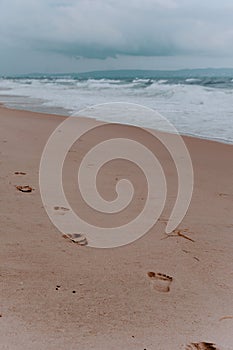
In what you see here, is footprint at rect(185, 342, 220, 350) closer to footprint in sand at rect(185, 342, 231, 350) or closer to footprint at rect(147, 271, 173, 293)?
footprint in sand at rect(185, 342, 231, 350)

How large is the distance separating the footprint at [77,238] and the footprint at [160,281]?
1.67ft

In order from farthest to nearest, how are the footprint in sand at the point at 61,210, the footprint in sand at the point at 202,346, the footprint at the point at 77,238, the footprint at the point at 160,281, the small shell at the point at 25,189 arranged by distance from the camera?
1. the small shell at the point at 25,189
2. the footprint in sand at the point at 61,210
3. the footprint at the point at 77,238
4. the footprint at the point at 160,281
5. the footprint in sand at the point at 202,346

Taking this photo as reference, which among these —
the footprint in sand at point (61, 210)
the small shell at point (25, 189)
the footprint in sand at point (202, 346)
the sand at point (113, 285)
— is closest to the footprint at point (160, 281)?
the sand at point (113, 285)

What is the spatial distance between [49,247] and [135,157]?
9.26 ft

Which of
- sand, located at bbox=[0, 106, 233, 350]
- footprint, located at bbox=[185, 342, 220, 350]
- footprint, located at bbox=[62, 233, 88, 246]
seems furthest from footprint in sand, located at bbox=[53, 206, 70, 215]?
footprint, located at bbox=[185, 342, 220, 350]

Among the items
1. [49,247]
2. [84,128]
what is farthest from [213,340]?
[84,128]

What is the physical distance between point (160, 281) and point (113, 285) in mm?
264

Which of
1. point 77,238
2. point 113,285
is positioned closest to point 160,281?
point 113,285

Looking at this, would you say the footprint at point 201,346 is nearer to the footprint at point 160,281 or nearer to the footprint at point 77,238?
the footprint at point 160,281

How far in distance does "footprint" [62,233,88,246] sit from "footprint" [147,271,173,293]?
20.1 inches

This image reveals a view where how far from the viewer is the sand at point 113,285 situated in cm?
160

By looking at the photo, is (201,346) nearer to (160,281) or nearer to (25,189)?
(160,281)

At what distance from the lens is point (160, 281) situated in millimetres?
2055

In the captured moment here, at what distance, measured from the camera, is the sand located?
63.0 inches
